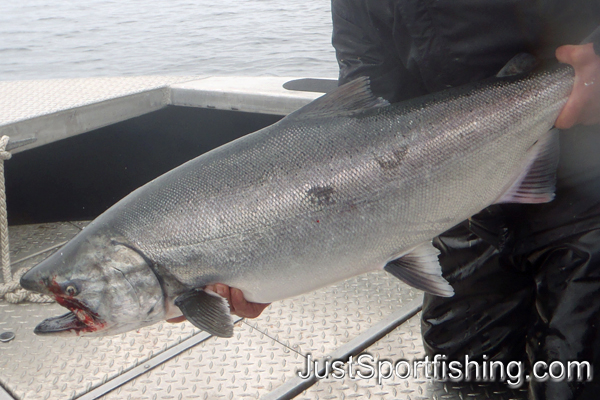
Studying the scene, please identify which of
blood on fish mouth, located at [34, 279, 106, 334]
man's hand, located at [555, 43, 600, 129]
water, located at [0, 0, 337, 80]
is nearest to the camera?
man's hand, located at [555, 43, 600, 129]

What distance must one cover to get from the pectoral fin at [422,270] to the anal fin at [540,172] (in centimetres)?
34

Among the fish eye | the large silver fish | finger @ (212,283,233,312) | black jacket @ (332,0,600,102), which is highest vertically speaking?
black jacket @ (332,0,600,102)

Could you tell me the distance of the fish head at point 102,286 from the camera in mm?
1723

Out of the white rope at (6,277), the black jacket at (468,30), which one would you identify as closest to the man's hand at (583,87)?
the black jacket at (468,30)

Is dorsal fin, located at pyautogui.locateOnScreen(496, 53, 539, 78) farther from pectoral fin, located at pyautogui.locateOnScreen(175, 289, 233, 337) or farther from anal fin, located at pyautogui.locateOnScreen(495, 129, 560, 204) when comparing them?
pectoral fin, located at pyautogui.locateOnScreen(175, 289, 233, 337)

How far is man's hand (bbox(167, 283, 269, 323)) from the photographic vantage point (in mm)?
1786

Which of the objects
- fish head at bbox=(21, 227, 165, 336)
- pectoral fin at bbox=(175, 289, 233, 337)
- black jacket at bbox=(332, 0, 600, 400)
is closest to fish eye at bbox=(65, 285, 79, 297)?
fish head at bbox=(21, 227, 165, 336)

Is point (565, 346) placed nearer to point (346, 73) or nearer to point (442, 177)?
point (442, 177)

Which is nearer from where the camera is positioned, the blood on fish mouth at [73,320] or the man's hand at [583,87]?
the man's hand at [583,87]

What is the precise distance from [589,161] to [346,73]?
981 mm

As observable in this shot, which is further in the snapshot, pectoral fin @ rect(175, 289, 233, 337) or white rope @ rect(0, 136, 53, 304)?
white rope @ rect(0, 136, 53, 304)

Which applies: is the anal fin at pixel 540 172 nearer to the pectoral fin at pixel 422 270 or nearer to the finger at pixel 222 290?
the pectoral fin at pixel 422 270

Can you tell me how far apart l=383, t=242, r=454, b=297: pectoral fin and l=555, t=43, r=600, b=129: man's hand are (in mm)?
574

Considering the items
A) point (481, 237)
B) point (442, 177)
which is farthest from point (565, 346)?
point (442, 177)
